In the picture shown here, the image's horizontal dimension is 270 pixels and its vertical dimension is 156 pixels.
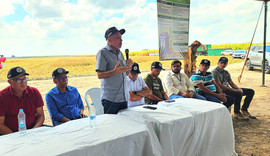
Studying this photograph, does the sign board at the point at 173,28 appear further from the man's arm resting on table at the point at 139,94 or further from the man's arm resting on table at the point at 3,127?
the man's arm resting on table at the point at 3,127

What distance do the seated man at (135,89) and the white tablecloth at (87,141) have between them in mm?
1153

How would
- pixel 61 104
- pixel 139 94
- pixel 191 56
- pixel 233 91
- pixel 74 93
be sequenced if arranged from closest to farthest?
1. pixel 61 104
2. pixel 74 93
3. pixel 139 94
4. pixel 233 91
5. pixel 191 56

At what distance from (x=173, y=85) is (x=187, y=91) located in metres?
0.31

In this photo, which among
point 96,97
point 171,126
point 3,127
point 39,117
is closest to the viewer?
point 171,126

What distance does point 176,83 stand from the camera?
3.86 m

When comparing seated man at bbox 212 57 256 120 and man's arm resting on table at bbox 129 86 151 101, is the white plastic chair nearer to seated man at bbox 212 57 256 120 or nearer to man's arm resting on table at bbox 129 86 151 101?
man's arm resting on table at bbox 129 86 151 101

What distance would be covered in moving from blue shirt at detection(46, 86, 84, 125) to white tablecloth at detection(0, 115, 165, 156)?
756 mm

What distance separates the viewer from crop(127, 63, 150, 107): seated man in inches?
115

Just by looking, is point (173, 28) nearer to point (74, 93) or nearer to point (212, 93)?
point (212, 93)

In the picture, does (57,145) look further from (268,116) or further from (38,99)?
(268,116)

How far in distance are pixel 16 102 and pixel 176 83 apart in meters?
2.75

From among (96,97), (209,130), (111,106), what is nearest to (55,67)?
(96,97)

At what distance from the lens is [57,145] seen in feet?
4.40

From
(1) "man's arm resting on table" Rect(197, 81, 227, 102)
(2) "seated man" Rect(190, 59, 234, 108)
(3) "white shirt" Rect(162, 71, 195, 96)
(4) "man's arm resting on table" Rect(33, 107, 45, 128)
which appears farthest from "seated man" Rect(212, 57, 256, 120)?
(4) "man's arm resting on table" Rect(33, 107, 45, 128)
